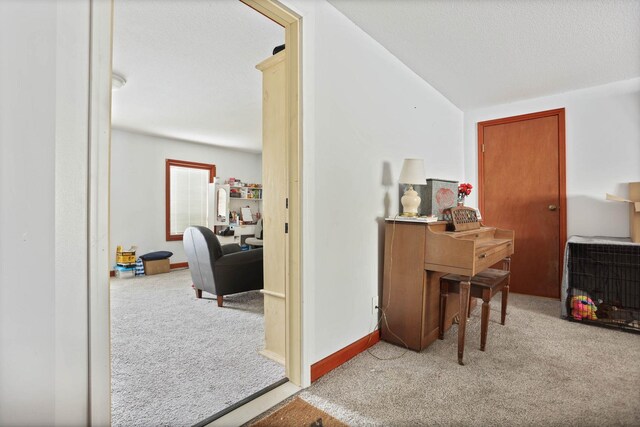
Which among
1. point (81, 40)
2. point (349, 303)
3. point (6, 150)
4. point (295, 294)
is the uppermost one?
point (81, 40)

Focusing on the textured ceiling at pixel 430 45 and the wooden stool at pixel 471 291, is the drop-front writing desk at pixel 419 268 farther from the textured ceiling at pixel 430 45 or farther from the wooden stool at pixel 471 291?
the textured ceiling at pixel 430 45

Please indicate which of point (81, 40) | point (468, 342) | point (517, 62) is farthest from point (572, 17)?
point (81, 40)

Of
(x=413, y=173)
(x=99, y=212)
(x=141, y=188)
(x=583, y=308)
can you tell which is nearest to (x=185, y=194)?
(x=141, y=188)

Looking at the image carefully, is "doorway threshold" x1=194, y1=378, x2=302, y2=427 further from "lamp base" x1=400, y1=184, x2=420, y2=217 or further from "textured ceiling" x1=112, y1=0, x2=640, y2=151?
"textured ceiling" x1=112, y1=0, x2=640, y2=151

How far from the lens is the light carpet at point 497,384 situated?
148cm

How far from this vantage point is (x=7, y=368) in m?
0.87

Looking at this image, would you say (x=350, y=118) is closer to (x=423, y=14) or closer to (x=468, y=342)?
(x=423, y=14)

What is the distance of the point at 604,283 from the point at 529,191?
118 cm

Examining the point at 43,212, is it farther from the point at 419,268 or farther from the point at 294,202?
the point at 419,268

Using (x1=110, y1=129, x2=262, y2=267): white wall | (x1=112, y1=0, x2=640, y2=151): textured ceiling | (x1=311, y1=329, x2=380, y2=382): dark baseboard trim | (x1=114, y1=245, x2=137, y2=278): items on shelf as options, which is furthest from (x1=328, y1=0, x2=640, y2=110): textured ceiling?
(x1=114, y1=245, x2=137, y2=278): items on shelf

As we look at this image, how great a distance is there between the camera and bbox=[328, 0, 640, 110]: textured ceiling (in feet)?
6.56

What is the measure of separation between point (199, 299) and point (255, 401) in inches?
87.0

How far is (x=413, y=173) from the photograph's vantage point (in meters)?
2.33

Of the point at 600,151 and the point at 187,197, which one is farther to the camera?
the point at 187,197
